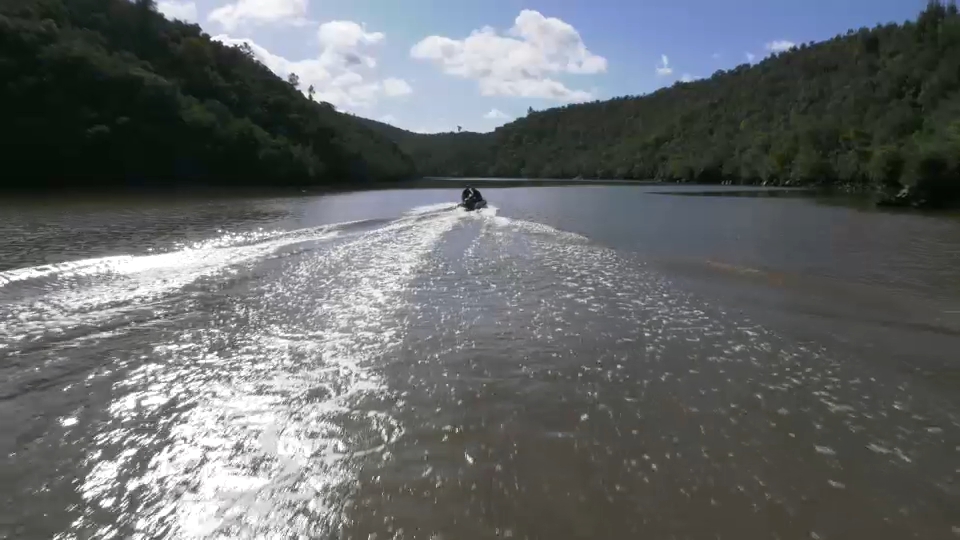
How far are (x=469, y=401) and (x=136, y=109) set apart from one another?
59.8 metres

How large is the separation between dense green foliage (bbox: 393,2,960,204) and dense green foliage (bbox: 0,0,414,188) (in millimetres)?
59531

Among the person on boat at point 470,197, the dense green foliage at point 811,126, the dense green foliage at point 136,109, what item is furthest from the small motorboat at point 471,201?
the dense green foliage at point 136,109

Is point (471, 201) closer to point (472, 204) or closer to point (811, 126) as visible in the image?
point (472, 204)

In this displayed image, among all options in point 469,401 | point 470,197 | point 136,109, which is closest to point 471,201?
point 470,197

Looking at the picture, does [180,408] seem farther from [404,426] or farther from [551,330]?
[551,330]

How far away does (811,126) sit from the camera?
9012 centimetres

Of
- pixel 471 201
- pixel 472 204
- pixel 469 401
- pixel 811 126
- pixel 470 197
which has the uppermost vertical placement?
pixel 811 126

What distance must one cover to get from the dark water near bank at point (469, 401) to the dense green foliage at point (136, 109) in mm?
40499

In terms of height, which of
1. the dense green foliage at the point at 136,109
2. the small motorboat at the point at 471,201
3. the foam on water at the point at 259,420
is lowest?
the foam on water at the point at 259,420

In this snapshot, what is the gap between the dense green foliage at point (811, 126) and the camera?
166 ft

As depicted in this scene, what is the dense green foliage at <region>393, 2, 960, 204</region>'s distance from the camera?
50625 mm

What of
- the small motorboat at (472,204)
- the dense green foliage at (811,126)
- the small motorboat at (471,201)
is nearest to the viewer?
the small motorboat at (472,204)

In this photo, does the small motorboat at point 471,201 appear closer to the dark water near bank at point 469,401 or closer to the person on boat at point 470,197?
the person on boat at point 470,197

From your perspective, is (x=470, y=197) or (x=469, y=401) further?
(x=470, y=197)
